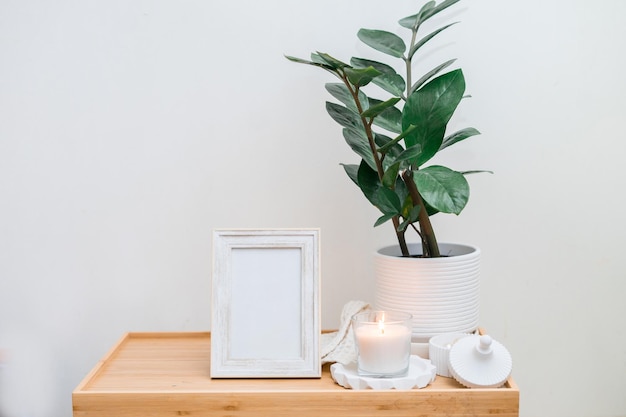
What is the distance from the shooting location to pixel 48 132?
142 cm

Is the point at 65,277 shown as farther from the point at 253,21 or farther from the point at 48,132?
the point at 253,21

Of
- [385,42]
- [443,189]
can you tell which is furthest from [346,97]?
[443,189]

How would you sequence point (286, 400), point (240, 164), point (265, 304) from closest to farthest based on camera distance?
point (286, 400) < point (265, 304) < point (240, 164)

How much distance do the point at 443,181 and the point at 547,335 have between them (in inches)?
23.8

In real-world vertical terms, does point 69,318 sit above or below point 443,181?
below

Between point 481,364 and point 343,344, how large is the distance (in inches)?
10.0

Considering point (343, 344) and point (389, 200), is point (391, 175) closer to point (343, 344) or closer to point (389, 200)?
point (389, 200)

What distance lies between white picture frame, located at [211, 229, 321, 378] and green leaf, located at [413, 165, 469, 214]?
20 centimetres

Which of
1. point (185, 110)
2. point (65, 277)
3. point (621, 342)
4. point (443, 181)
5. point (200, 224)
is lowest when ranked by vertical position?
point (621, 342)

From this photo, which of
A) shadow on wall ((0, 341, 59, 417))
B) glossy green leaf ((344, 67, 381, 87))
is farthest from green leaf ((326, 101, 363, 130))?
shadow on wall ((0, 341, 59, 417))

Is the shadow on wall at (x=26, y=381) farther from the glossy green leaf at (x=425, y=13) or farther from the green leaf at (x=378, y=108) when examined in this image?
the glossy green leaf at (x=425, y=13)

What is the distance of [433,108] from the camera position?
1.10m

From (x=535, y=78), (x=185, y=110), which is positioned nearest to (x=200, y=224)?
(x=185, y=110)

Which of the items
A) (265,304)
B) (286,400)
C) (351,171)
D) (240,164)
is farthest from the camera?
(240,164)
